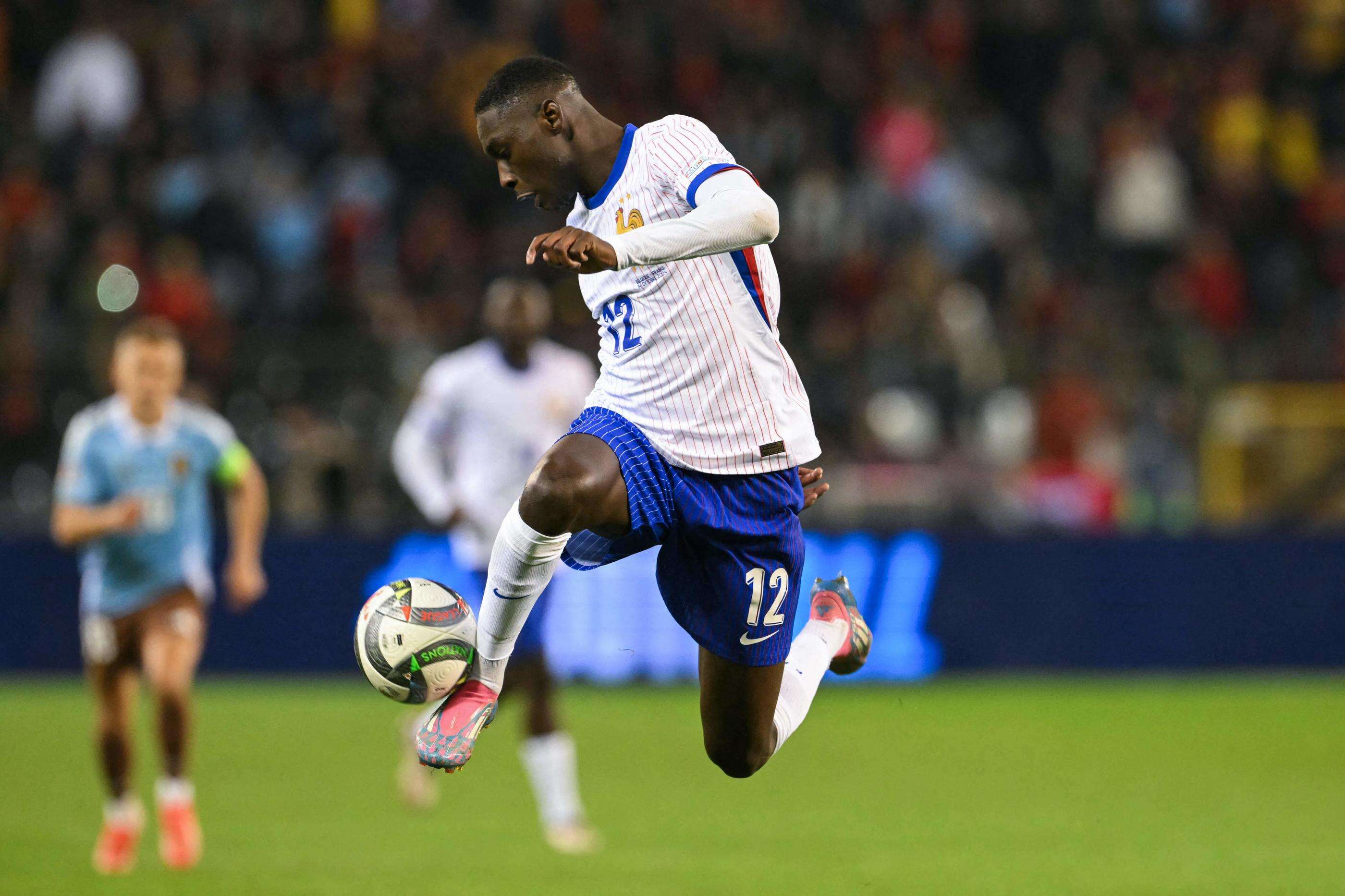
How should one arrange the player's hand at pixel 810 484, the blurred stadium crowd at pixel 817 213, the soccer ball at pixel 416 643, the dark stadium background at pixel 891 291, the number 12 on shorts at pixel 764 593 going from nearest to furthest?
the soccer ball at pixel 416 643, the number 12 on shorts at pixel 764 593, the player's hand at pixel 810 484, the dark stadium background at pixel 891 291, the blurred stadium crowd at pixel 817 213

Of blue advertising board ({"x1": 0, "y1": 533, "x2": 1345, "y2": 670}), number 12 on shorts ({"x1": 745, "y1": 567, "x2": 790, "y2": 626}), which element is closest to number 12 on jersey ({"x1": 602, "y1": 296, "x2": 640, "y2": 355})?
number 12 on shorts ({"x1": 745, "y1": 567, "x2": 790, "y2": 626})

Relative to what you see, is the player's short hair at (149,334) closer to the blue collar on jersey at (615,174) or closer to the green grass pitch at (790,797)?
the green grass pitch at (790,797)

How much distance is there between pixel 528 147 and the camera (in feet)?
16.0

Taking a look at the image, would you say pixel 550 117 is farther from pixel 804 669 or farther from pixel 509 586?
pixel 804 669

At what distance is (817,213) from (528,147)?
10672 millimetres

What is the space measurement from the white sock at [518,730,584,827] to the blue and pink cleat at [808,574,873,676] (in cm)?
223

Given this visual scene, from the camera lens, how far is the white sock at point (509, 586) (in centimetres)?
482

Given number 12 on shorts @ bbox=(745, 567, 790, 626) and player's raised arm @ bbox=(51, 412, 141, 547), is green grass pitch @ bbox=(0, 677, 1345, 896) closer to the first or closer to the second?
player's raised arm @ bbox=(51, 412, 141, 547)

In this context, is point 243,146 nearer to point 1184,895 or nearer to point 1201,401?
point 1201,401

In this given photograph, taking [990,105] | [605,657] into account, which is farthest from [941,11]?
[605,657]

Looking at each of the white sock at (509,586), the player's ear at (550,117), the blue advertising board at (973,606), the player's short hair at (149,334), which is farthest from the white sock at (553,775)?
the blue advertising board at (973,606)

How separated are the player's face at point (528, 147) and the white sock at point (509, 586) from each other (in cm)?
90

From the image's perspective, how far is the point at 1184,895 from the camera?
21.7 feet

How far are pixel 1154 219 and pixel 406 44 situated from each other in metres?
6.94
